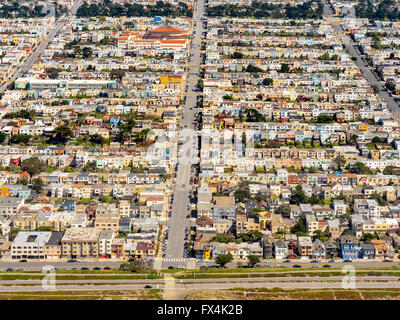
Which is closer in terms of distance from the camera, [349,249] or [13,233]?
[349,249]

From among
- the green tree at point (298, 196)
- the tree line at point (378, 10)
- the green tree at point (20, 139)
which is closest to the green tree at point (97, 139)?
the green tree at point (20, 139)

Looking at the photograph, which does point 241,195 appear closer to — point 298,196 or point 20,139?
point 298,196

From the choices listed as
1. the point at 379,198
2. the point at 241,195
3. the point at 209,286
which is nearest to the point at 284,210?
the point at 241,195

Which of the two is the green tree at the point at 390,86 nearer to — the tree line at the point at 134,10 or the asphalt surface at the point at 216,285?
the tree line at the point at 134,10

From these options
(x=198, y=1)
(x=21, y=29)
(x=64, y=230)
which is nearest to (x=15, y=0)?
(x=21, y=29)

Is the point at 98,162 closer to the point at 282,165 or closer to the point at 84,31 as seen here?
the point at 282,165

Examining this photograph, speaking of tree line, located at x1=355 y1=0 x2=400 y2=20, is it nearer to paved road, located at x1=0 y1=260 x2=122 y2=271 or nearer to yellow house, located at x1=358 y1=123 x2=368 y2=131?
yellow house, located at x1=358 y1=123 x2=368 y2=131
